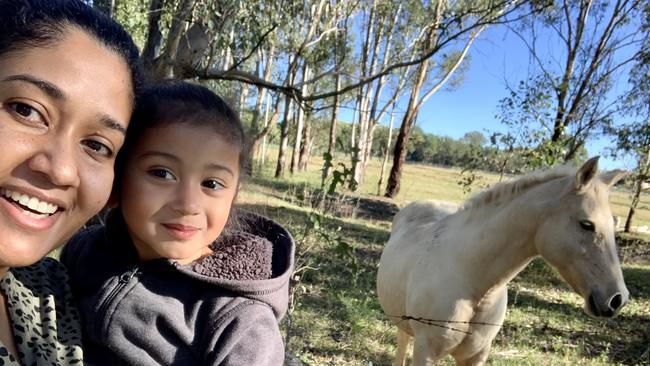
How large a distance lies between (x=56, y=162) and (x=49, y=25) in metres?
0.28

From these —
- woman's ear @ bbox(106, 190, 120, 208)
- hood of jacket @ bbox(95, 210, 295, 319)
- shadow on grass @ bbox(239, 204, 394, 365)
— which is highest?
woman's ear @ bbox(106, 190, 120, 208)

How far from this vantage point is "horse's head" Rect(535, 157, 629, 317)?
228 cm

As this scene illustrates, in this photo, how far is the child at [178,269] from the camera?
3.34ft

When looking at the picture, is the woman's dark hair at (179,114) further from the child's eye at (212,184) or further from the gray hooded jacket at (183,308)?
the gray hooded jacket at (183,308)

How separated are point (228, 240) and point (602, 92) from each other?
38.1 ft

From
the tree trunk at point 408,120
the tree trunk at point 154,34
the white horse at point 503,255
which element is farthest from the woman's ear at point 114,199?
the tree trunk at point 408,120

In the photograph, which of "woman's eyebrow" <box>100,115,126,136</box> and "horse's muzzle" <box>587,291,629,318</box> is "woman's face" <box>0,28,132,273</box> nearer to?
"woman's eyebrow" <box>100,115,126,136</box>

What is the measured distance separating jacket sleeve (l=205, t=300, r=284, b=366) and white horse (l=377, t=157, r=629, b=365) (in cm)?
117

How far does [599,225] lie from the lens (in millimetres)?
2295

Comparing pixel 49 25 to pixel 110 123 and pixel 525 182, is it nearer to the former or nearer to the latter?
pixel 110 123

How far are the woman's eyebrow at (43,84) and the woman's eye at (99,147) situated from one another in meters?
0.12

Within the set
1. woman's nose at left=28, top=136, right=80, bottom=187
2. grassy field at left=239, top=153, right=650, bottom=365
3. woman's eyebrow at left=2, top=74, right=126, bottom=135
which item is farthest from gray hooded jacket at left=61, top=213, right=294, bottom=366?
grassy field at left=239, top=153, right=650, bottom=365

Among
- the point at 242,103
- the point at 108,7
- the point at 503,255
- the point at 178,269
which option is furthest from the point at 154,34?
the point at 503,255

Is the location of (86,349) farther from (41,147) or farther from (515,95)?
(515,95)
